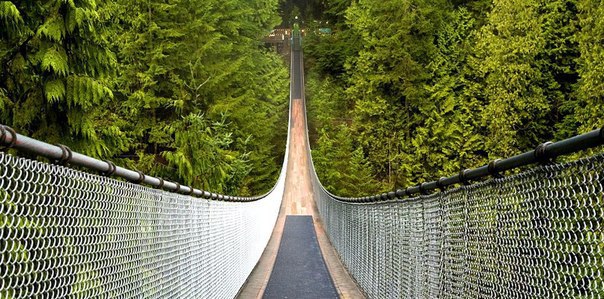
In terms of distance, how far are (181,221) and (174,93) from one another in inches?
465

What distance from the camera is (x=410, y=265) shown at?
448cm

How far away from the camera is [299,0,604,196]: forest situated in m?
18.4

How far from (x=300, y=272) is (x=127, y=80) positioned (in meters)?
7.15

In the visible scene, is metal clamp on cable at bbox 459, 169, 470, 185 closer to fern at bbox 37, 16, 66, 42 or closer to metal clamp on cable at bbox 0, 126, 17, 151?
metal clamp on cable at bbox 0, 126, 17, 151

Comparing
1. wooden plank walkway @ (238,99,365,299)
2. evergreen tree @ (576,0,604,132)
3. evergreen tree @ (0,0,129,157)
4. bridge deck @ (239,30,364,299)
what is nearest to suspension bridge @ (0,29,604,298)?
evergreen tree @ (0,0,129,157)

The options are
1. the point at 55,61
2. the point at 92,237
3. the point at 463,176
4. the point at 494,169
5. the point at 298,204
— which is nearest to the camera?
the point at 92,237

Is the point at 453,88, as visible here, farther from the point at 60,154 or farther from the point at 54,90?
the point at 60,154

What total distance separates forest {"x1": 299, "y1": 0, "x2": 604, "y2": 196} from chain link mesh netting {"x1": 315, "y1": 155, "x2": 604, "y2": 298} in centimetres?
1252

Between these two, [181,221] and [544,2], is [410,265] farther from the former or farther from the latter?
[544,2]

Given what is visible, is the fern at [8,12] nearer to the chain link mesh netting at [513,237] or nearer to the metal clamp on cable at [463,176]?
the chain link mesh netting at [513,237]

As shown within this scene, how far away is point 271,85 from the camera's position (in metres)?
32.3

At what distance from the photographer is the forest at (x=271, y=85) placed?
5152 mm

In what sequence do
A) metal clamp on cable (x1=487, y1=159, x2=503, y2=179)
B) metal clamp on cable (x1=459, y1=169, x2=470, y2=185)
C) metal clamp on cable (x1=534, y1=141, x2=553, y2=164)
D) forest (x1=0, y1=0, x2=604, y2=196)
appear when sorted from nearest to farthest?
metal clamp on cable (x1=534, y1=141, x2=553, y2=164)
metal clamp on cable (x1=487, y1=159, x2=503, y2=179)
metal clamp on cable (x1=459, y1=169, x2=470, y2=185)
forest (x1=0, y1=0, x2=604, y2=196)

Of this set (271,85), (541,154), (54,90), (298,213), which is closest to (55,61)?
(54,90)
